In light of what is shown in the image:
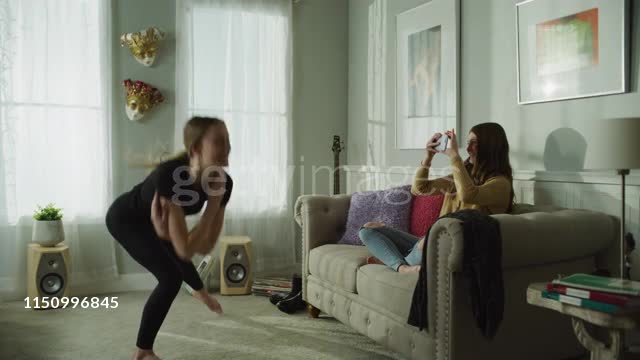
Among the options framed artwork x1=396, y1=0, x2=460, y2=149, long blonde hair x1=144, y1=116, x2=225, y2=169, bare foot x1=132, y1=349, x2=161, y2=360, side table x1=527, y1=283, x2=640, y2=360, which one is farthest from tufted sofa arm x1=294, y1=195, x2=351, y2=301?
long blonde hair x1=144, y1=116, x2=225, y2=169

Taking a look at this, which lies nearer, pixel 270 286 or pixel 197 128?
pixel 197 128

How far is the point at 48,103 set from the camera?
428 centimetres

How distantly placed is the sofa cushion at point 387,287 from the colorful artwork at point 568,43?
4.36 feet

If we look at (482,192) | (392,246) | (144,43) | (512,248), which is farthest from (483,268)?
(144,43)

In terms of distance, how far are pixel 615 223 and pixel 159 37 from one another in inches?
132

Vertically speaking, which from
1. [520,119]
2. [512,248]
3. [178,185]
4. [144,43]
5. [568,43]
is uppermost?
[144,43]

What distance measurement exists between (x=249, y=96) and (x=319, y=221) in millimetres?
1500

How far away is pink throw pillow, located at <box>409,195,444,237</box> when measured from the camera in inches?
138

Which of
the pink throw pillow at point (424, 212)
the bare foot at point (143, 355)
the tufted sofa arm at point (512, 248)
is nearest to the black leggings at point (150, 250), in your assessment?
the bare foot at point (143, 355)

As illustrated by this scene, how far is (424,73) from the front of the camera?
13.8 feet

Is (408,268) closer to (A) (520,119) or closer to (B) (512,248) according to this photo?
(B) (512,248)

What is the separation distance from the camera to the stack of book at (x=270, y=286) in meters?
4.34

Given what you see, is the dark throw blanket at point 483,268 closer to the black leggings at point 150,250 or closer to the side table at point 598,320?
the side table at point 598,320

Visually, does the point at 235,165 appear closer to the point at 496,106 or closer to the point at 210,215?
the point at 496,106
